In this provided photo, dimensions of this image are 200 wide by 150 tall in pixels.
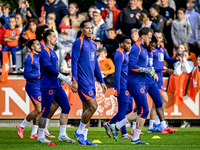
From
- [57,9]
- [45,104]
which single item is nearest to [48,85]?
[45,104]

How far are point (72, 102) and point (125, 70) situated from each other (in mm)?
4170

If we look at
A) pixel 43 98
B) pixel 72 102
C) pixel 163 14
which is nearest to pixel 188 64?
pixel 163 14

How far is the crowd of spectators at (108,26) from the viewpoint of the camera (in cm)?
1513

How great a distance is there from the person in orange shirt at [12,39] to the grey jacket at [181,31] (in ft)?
18.6

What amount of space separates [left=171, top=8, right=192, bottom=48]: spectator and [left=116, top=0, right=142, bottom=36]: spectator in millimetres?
1370

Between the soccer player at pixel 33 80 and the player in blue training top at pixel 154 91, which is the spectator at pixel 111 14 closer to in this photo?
the player in blue training top at pixel 154 91

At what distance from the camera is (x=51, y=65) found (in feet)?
29.8

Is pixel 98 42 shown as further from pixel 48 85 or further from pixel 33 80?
pixel 48 85

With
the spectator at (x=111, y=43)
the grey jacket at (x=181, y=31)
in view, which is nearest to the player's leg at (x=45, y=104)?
the spectator at (x=111, y=43)

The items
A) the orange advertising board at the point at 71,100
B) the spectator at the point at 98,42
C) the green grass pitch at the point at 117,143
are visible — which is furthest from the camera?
the spectator at the point at 98,42

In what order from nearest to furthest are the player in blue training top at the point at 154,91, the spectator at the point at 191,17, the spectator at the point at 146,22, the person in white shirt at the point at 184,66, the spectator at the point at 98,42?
the player in blue training top at the point at 154,91, the person in white shirt at the point at 184,66, the spectator at the point at 98,42, the spectator at the point at 146,22, the spectator at the point at 191,17

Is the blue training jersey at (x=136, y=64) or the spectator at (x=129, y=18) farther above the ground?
the spectator at (x=129, y=18)

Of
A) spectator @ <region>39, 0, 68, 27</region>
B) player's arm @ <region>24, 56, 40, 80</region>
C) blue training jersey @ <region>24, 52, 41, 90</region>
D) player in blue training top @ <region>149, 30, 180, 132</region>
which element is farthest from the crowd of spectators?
player's arm @ <region>24, 56, 40, 80</region>

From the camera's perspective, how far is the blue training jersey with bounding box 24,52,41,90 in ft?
35.0
